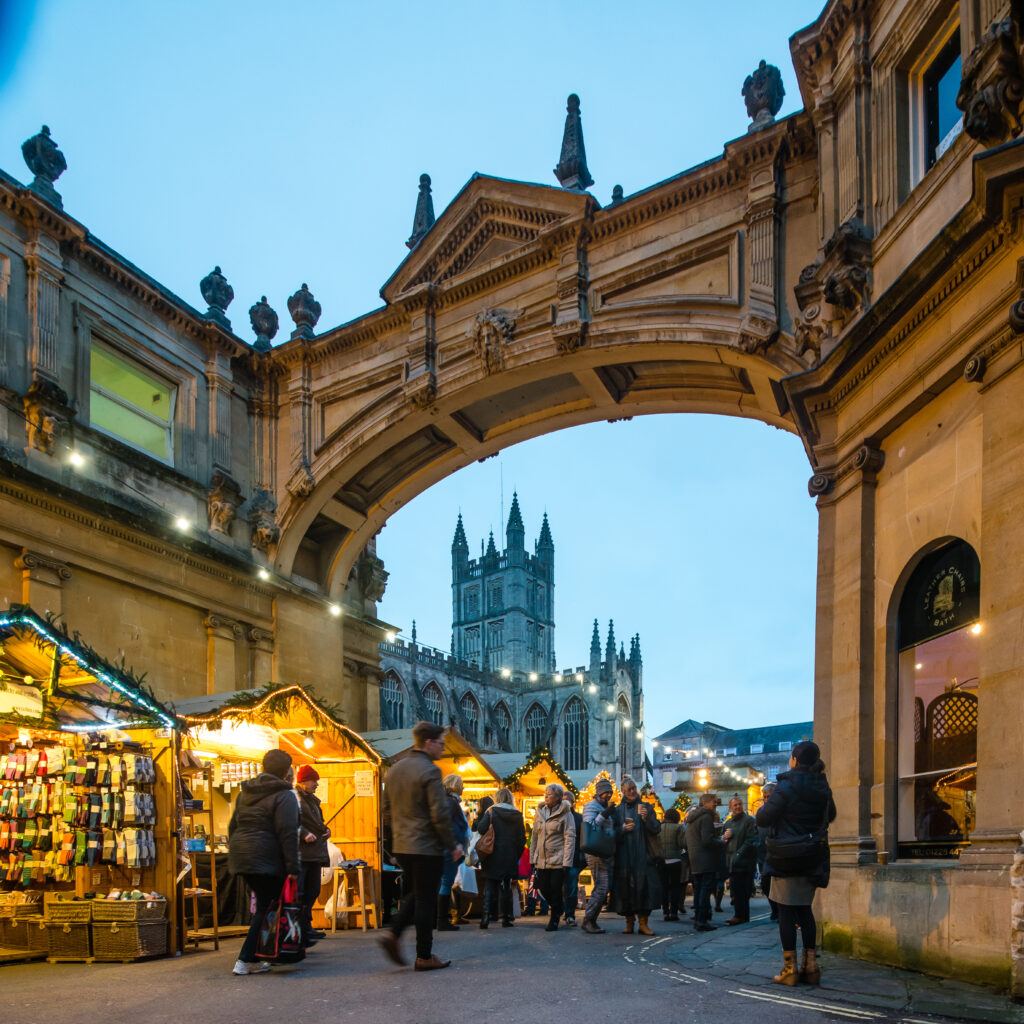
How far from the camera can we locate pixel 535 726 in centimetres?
9031

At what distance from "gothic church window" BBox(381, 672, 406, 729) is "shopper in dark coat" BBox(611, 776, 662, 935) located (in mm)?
61557

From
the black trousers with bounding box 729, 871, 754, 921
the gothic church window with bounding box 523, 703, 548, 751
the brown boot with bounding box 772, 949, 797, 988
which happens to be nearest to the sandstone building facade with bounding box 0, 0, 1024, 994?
the brown boot with bounding box 772, 949, 797, 988

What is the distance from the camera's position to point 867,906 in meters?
8.91

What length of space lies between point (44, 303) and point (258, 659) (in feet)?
24.9

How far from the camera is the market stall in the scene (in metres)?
9.67

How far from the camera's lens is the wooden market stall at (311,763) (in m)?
13.0

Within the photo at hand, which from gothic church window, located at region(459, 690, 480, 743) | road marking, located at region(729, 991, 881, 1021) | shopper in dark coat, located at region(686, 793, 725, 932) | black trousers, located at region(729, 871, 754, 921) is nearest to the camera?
road marking, located at region(729, 991, 881, 1021)

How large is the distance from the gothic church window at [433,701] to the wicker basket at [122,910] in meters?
68.4

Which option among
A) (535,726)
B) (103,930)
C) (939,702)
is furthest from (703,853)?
(535,726)

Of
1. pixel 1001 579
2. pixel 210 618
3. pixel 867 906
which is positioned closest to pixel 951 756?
pixel 867 906

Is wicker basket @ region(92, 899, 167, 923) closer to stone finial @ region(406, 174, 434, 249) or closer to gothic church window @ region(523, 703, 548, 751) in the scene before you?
stone finial @ region(406, 174, 434, 249)

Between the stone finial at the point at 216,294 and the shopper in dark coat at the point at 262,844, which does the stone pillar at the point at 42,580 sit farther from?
the shopper in dark coat at the point at 262,844

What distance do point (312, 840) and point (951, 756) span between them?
589cm

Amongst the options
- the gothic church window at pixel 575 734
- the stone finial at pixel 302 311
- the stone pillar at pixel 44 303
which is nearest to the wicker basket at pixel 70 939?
the stone pillar at pixel 44 303
